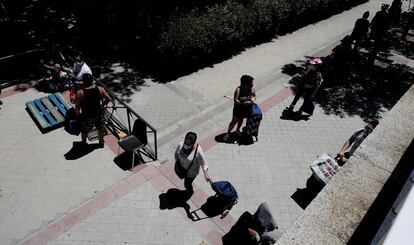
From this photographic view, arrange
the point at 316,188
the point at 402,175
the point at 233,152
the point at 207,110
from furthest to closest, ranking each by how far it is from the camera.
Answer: the point at 207,110 → the point at 233,152 → the point at 316,188 → the point at 402,175

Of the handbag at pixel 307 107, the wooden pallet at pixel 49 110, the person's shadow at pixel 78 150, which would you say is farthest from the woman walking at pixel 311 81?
the wooden pallet at pixel 49 110

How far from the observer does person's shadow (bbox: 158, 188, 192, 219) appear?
7.00 m

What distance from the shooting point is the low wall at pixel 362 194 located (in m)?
2.88

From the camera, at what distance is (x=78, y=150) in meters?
8.19

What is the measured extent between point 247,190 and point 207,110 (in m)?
3.28

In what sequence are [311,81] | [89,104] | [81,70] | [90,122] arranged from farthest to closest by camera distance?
[311,81] → [81,70] → [90,122] → [89,104]

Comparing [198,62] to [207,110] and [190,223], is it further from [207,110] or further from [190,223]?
[190,223]

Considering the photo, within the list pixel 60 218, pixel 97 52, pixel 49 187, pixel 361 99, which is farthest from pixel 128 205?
pixel 361 99

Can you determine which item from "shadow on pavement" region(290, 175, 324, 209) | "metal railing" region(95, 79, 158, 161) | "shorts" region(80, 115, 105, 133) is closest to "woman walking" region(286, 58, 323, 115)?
"shadow on pavement" region(290, 175, 324, 209)

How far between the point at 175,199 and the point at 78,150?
2.90 metres

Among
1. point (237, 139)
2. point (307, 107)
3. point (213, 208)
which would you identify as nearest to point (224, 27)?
point (307, 107)

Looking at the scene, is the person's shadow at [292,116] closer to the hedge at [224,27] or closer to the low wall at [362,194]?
the hedge at [224,27]

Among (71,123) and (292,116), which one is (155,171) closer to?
(71,123)

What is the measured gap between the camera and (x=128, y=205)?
22.7 ft
